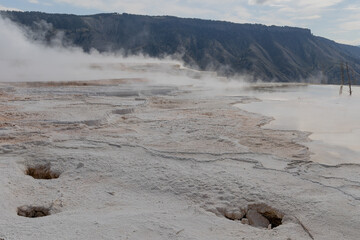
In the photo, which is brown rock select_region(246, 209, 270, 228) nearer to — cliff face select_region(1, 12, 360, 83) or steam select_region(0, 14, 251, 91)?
steam select_region(0, 14, 251, 91)

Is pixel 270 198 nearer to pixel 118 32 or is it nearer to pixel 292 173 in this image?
pixel 292 173

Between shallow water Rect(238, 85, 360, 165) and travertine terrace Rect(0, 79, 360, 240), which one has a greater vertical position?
shallow water Rect(238, 85, 360, 165)

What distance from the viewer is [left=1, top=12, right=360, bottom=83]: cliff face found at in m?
47.1

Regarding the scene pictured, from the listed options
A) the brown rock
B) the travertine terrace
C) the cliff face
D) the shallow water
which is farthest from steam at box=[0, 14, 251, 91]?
the cliff face

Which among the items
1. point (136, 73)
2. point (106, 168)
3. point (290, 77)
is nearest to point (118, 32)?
point (290, 77)

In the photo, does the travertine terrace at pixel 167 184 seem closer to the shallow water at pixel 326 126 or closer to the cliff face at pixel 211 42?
the shallow water at pixel 326 126

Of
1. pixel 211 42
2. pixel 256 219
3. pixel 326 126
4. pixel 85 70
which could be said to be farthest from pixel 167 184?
pixel 211 42

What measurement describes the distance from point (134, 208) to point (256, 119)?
5903mm

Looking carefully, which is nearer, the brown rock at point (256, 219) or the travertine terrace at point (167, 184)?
the travertine terrace at point (167, 184)

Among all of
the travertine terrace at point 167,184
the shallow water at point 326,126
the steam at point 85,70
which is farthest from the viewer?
the steam at point 85,70

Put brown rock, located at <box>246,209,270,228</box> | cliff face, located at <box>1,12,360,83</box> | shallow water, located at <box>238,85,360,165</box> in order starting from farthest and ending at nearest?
cliff face, located at <box>1,12,360,83</box>, shallow water, located at <box>238,85,360,165</box>, brown rock, located at <box>246,209,270,228</box>

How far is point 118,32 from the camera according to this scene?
60.8 metres

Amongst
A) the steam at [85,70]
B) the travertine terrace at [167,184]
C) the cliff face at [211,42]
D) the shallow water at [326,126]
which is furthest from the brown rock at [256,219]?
the cliff face at [211,42]

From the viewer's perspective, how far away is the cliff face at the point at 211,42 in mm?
47094
